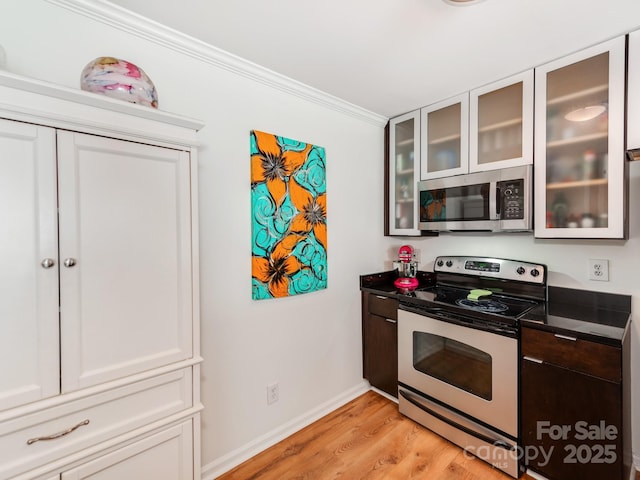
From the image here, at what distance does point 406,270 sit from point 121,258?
207cm

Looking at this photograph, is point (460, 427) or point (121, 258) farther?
point (460, 427)

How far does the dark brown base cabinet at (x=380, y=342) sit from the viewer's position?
89.7 inches

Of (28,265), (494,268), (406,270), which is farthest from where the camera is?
(406,270)

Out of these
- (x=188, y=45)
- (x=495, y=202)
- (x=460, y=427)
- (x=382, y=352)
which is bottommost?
(x=460, y=427)

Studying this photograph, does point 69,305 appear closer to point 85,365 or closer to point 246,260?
point 85,365

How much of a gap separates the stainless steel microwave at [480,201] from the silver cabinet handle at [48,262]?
2.18 meters

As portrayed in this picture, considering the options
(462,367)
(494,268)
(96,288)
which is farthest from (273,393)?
(494,268)

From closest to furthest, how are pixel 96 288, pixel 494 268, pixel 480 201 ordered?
pixel 96 288 < pixel 480 201 < pixel 494 268

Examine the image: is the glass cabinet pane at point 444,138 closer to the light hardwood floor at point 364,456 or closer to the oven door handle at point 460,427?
the oven door handle at point 460,427

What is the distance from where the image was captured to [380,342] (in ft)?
7.80

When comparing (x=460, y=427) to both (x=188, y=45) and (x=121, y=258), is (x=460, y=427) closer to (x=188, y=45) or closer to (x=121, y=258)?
(x=121, y=258)

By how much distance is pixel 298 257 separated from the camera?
2.05m

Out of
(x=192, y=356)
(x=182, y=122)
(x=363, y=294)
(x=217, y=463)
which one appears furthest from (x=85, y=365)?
(x=363, y=294)

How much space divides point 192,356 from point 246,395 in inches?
28.8
